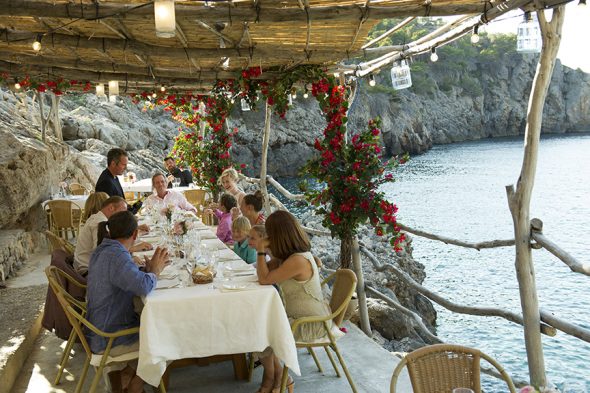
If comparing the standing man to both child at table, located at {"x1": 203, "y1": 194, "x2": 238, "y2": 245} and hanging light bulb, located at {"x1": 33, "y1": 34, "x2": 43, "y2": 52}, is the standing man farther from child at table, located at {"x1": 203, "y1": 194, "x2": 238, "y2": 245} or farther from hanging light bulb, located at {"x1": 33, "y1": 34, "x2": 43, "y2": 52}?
hanging light bulb, located at {"x1": 33, "y1": 34, "x2": 43, "y2": 52}

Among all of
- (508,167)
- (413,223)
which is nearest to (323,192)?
(413,223)

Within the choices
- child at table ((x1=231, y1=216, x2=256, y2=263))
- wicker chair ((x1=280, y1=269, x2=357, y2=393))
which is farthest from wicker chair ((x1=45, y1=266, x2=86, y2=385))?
wicker chair ((x1=280, y1=269, x2=357, y2=393))

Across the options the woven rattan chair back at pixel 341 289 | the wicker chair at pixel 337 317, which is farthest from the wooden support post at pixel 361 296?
the woven rattan chair back at pixel 341 289

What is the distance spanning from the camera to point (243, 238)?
4547mm

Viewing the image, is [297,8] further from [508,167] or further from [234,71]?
[508,167]

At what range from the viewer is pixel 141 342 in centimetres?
299

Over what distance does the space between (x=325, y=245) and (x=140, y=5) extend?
23.2 feet

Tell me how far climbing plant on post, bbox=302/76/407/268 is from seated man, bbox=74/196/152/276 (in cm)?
165

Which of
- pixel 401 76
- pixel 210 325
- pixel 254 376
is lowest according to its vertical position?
pixel 254 376

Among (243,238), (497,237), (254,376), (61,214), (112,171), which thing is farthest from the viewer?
(497,237)

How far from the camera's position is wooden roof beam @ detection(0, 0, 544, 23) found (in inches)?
153

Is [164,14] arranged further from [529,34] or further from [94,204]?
[529,34]

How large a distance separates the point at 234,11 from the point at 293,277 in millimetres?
1992

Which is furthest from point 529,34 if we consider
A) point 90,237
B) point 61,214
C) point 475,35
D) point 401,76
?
point 61,214
